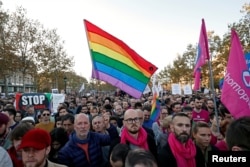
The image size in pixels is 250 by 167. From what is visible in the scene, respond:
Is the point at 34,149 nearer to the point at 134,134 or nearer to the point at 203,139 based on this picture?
the point at 134,134

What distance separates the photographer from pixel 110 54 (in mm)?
6902

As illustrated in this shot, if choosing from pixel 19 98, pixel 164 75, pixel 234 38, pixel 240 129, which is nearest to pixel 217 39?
pixel 164 75

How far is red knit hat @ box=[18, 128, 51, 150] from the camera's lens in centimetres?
301

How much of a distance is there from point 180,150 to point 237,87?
1.46 meters

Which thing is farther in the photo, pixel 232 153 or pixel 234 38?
pixel 234 38

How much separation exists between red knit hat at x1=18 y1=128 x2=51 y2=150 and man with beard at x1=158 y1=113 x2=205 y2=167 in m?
1.37

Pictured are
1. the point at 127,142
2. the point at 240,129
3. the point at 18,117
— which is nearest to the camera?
the point at 240,129

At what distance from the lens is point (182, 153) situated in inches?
144

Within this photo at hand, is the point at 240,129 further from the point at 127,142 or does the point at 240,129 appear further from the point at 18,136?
the point at 18,136

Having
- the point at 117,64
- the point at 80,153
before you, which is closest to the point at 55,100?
the point at 117,64

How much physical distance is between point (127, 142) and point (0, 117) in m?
1.67

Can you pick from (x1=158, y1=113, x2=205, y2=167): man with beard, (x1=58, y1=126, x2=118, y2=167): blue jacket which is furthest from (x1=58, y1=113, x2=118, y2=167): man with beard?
(x1=158, y1=113, x2=205, y2=167): man with beard

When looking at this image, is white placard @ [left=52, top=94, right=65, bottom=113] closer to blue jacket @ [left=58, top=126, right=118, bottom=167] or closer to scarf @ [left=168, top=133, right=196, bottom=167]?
blue jacket @ [left=58, top=126, right=118, bottom=167]

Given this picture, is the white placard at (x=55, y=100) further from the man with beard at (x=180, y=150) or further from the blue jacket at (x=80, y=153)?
the man with beard at (x=180, y=150)
